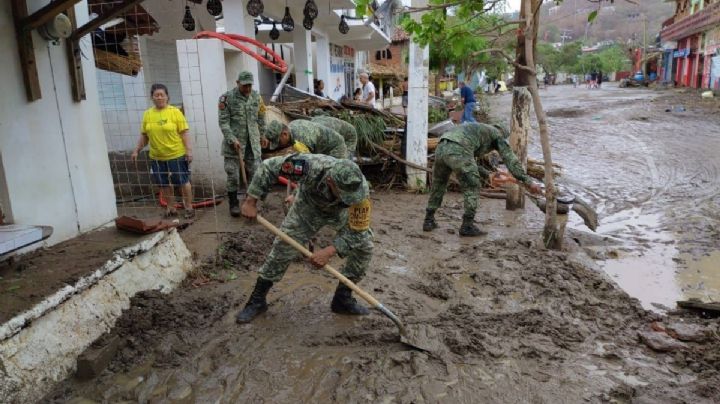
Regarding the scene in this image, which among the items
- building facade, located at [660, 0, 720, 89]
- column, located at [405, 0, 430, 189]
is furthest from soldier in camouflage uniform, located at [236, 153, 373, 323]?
building facade, located at [660, 0, 720, 89]

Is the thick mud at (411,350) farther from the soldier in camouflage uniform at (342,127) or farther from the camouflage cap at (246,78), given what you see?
the soldier in camouflage uniform at (342,127)

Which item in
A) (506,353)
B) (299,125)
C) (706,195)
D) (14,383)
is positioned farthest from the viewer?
(706,195)

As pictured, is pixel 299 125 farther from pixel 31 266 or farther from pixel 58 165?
pixel 31 266

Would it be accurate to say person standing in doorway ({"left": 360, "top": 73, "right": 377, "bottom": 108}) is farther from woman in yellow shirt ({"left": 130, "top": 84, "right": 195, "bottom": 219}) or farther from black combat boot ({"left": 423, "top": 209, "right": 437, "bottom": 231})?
woman in yellow shirt ({"left": 130, "top": 84, "right": 195, "bottom": 219})

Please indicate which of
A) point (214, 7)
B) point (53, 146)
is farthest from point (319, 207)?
point (214, 7)

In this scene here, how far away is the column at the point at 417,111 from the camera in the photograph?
312 inches

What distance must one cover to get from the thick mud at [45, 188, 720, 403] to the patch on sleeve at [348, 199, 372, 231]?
731 millimetres

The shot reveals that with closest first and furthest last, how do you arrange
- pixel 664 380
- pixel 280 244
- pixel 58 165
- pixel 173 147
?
pixel 664 380
pixel 280 244
pixel 58 165
pixel 173 147

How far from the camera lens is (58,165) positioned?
404 centimetres

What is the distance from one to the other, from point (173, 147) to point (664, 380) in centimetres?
503

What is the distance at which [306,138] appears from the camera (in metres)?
5.14

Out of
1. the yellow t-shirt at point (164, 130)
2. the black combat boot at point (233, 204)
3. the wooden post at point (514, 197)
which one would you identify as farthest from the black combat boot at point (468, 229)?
the yellow t-shirt at point (164, 130)

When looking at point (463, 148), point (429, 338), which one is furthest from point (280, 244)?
point (463, 148)

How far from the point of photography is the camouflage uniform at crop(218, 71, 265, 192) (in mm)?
5934
